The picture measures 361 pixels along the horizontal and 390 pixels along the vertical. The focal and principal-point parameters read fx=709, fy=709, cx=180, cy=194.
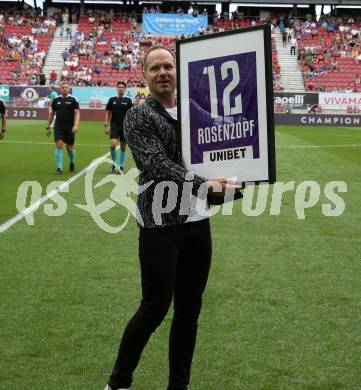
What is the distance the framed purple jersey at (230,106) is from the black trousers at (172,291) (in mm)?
445

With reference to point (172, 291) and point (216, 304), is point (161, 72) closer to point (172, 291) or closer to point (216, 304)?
point (172, 291)

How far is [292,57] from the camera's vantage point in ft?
177

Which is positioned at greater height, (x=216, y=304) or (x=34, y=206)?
(x=34, y=206)

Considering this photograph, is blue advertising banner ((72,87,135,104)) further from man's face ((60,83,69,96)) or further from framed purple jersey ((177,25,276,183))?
framed purple jersey ((177,25,276,183))

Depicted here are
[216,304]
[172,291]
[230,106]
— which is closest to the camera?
[230,106]

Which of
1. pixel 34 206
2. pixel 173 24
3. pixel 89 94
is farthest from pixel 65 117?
pixel 173 24

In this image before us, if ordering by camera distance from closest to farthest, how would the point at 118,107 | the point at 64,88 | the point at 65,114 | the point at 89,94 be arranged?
the point at 64,88 < the point at 65,114 < the point at 118,107 < the point at 89,94

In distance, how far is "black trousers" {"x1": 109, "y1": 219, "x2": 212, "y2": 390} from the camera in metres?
3.63

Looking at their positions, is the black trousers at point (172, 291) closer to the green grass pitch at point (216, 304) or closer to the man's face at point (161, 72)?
the green grass pitch at point (216, 304)

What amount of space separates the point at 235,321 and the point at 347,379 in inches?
49.8

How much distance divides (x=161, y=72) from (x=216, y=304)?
2865mm

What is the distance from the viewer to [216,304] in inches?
234

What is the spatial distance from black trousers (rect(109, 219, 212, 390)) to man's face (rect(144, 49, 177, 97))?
0.70 metres

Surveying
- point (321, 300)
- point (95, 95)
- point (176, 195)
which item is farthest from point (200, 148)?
point (95, 95)
